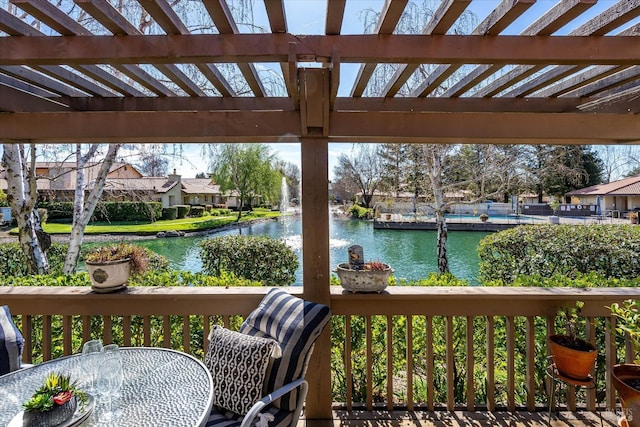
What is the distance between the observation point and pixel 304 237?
2.10 metres

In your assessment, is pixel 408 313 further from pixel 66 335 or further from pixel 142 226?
pixel 142 226

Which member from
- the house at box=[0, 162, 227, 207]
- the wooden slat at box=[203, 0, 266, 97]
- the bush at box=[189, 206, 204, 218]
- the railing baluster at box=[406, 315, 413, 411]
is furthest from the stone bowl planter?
the bush at box=[189, 206, 204, 218]

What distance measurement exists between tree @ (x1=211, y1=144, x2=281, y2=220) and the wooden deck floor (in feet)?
31.2

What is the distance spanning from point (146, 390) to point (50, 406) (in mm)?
360

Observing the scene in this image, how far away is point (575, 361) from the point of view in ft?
5.74

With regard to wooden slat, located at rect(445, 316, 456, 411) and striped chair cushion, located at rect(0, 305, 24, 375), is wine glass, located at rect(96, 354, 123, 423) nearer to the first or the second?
striped chair cushion, located at rect(0, 305, 24, 375)

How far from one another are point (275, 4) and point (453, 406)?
258 cm

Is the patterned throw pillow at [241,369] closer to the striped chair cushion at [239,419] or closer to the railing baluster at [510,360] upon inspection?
the striped chair cushion at [239,419]

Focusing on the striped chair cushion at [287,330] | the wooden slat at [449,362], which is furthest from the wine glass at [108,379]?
the wooden slat at [449,362]

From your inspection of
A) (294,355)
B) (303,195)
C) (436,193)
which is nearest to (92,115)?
(303,195)

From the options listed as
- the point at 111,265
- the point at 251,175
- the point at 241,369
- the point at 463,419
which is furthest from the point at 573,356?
the point at 251,175

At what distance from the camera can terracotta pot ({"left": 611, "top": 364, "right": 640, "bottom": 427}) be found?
1.44 metres

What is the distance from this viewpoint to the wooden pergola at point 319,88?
4.57 feet

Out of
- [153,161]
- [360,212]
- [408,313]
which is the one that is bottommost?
[408,313]
